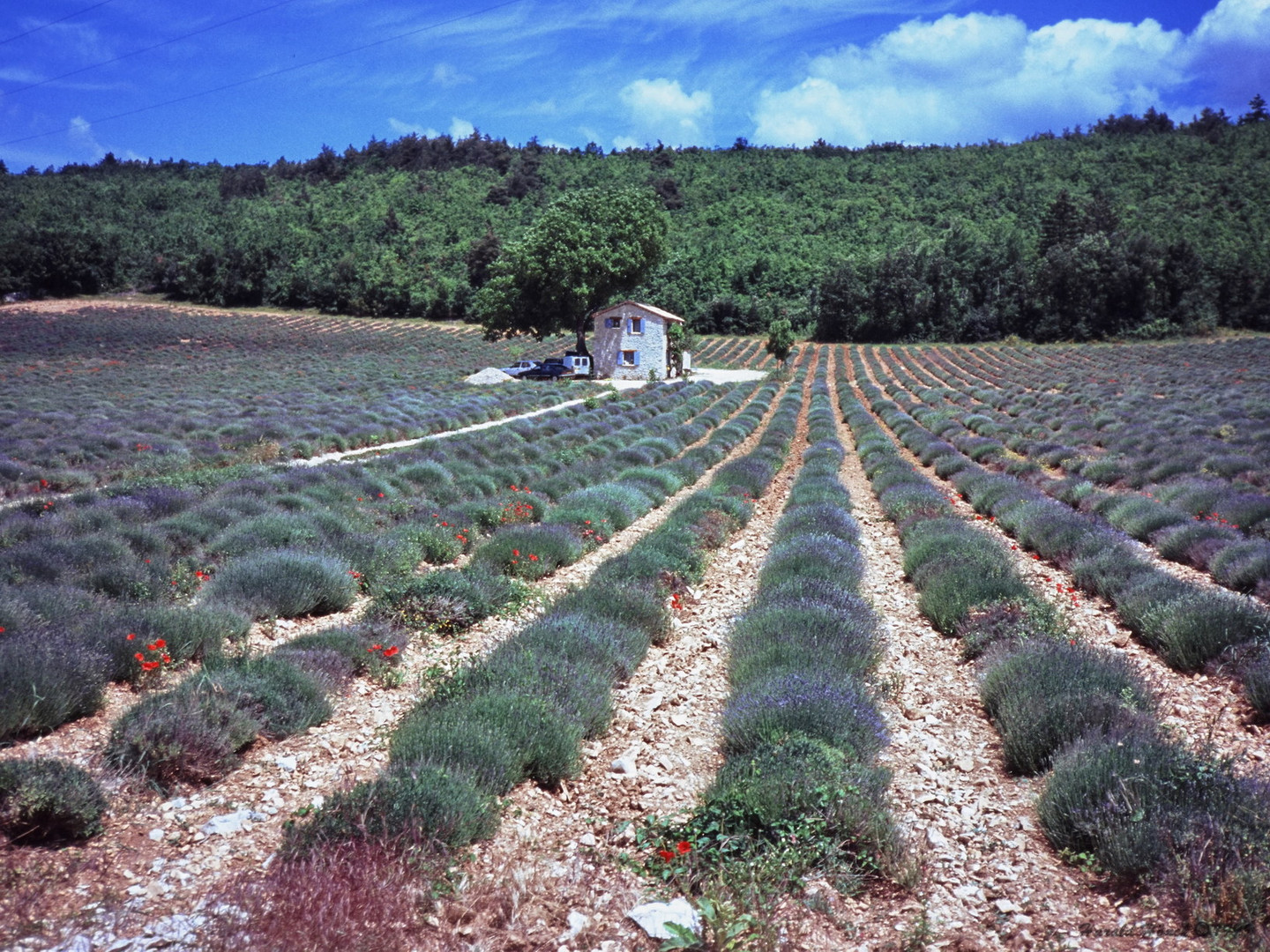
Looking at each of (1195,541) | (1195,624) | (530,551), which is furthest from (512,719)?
(1195,541)

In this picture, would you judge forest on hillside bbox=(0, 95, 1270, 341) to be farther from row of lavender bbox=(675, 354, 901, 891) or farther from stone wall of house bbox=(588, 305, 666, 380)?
row of lavender bbox=(675, 354, 901, 891)

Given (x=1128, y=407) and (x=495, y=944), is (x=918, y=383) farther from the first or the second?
(x=495, y=944)

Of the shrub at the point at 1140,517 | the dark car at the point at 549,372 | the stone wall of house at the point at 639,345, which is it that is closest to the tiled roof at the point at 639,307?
the stone wall of house at the point at 639,345

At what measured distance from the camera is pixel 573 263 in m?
42.4

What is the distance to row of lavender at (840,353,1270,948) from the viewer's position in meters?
3.20

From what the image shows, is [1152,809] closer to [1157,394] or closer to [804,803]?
[804,803]

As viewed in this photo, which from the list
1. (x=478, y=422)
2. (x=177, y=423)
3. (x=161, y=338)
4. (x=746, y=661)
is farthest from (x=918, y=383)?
(x=161, y=338)

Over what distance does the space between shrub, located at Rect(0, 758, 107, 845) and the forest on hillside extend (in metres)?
54.2

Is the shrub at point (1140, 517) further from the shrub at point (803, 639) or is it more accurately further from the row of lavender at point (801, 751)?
the shrub at point (803, 639)

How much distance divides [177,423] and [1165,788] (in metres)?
23.6

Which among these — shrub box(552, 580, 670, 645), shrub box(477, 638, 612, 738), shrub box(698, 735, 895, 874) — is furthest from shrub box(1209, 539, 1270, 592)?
shrub box(477, 638, 612, 738)

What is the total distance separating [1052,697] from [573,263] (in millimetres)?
40077

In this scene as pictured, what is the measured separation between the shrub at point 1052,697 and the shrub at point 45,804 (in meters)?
5.12

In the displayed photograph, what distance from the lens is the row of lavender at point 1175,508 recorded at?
8.74m
